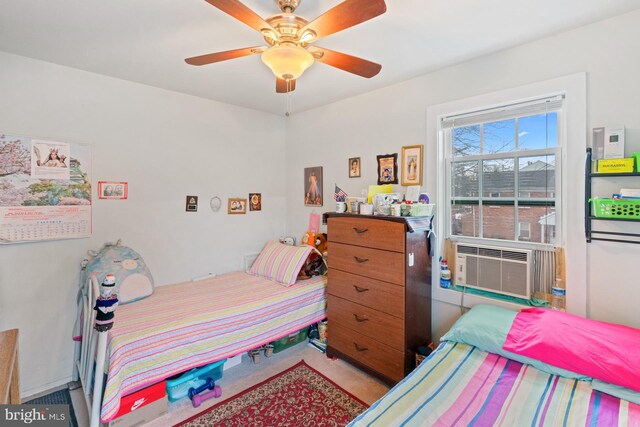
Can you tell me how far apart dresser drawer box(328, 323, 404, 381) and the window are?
106cm

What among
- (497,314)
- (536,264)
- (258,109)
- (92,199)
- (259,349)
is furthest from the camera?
(258,109)

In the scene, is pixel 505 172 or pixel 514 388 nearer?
pixel 514 388

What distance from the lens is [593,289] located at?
5.63 ft

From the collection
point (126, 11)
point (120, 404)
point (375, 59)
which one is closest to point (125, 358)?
point (120, 404)

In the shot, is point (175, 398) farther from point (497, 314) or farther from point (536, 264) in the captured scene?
point (536, 264)

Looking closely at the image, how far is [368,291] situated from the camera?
7.34ft

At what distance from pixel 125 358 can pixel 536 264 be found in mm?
2629

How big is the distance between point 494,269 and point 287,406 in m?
1.73

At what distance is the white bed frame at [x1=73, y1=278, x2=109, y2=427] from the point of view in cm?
155

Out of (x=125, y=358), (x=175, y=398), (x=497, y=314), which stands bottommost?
(x=175, y=398)

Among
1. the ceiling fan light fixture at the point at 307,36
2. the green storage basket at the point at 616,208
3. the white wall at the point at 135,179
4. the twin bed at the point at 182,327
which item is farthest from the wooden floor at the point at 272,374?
the ceiling fan light fixture at the point at 307,36

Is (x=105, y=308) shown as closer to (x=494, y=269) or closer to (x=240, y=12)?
(x=240, y=12)

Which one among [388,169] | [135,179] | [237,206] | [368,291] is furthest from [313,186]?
[135,179]

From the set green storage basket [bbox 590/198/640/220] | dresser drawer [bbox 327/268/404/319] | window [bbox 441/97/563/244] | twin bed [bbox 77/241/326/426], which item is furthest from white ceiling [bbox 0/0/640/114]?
dresser drawer [bbox 327/268/404/319]
